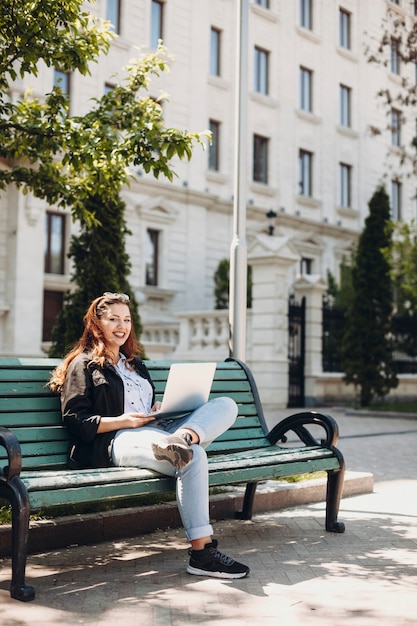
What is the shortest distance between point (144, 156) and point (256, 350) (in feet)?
43.9

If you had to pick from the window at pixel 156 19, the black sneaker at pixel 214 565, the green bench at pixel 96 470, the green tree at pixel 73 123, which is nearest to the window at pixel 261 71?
the window at pixel 156 19

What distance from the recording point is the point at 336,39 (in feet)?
111

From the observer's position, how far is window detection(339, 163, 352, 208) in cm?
3438

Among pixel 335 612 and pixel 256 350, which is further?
pixel 256 350

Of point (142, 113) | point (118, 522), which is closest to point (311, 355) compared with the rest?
point (142, 113)

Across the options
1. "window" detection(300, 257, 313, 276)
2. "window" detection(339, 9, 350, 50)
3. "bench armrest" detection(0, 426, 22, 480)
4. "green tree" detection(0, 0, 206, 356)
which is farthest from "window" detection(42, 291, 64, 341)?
"bench armrest" detection(0, 426, 22, 480)

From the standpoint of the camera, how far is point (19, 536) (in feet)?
14.2

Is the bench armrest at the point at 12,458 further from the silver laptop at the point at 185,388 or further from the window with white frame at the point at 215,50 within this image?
the window with white frame at the point at 215,50

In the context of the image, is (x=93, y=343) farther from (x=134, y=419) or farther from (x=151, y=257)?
(x=151, y=257)

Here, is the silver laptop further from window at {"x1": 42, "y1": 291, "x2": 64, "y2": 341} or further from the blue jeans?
window at {"x1": 42, "y1": 291, "x2": 64, "y2": 341}

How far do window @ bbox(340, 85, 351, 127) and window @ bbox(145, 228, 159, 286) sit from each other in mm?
11135

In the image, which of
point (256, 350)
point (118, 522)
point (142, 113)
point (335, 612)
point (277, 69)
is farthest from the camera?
point (277, 69)

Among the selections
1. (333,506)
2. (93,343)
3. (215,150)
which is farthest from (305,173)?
(93,343)

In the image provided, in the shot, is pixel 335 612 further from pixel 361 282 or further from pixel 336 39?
pixel 336 39
